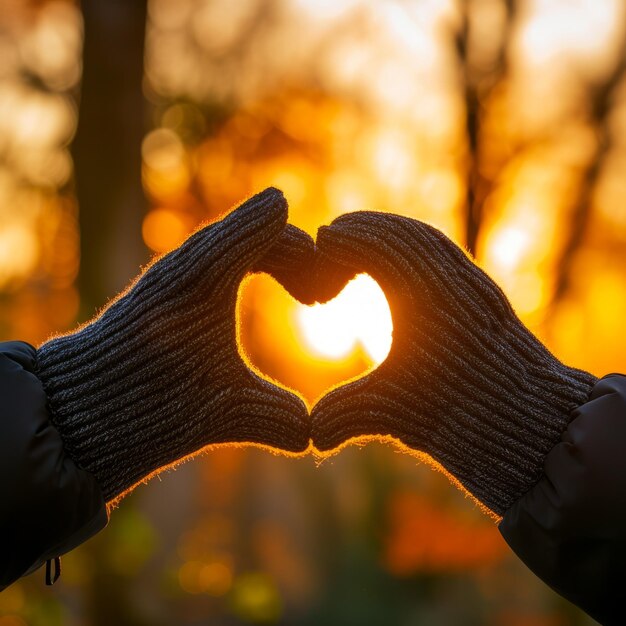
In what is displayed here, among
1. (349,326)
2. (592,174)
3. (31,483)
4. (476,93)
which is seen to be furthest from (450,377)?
(592,174)

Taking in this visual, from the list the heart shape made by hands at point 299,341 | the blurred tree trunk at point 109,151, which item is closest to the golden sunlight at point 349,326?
the heart shape made by hands at point 299,341

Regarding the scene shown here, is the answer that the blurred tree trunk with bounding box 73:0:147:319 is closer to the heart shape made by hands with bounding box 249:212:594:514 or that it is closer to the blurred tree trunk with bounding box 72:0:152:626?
the blurred tree trunk with bounding box 72:0:152:626

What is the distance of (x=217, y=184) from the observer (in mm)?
6941

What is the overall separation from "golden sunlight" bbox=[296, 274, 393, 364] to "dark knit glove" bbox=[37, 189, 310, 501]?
265 mm

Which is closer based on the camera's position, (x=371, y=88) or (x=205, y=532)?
(x=371, y=88)

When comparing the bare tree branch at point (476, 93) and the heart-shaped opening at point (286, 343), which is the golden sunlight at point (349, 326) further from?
the bare tree branch at point (476, 93)

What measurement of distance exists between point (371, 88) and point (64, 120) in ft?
8.66

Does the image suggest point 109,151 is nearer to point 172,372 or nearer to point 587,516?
point 172,372

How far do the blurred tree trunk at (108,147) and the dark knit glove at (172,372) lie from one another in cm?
326

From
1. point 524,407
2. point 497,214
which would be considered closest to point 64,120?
point 497,214

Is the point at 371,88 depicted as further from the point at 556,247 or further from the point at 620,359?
the point at 620,359

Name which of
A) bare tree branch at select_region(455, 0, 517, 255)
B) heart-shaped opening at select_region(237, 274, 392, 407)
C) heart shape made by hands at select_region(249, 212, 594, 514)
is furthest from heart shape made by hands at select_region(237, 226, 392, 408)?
heart shape made by hands at select_region(249, 212, 594, 514)

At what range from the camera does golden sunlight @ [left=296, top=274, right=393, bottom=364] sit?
175cm

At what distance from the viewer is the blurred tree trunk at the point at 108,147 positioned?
4730 mm
